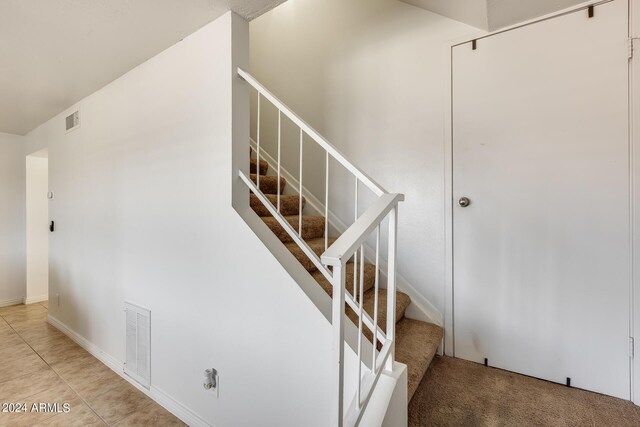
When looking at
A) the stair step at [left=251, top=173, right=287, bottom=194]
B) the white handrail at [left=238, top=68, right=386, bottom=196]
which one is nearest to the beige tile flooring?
the stair step at [left=251, top=173, right=287, bottom=194]

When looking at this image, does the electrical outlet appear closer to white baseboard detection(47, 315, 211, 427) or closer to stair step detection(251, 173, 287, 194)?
white baseboard detection(47, 315, 211, 427)

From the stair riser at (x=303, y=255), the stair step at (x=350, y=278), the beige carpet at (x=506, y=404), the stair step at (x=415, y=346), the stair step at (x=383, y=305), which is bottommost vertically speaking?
the beige carpet at (x=506, y=404)

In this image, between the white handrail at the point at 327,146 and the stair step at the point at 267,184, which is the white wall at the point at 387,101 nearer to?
the stair step at the point at 267,184

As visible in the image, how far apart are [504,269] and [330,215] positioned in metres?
1.38

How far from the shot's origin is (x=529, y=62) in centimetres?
177

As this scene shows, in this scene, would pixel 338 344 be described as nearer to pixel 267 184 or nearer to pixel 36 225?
pixel 267 184

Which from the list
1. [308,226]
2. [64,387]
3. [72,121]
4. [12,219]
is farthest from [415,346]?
[12,219]

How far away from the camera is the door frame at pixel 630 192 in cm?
152

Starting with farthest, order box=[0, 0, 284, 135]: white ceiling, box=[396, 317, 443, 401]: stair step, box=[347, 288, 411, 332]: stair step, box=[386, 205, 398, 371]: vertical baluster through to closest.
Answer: box=[347, 288, 411, 332]: stair step
box=[396, 317, 443, 401]: stair step
box=[0, 0, 284, 135]: white ceiling
box=[386, 205, 398, 371]: vertical baluster

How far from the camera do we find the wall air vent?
8.56 feet

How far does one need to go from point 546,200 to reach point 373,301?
1.22 metres

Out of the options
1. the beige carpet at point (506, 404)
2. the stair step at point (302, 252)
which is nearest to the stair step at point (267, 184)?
the stair step at point (302, 252)

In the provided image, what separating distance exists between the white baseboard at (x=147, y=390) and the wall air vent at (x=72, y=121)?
191 centimetres

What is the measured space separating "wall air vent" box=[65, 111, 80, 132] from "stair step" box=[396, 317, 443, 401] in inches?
126
